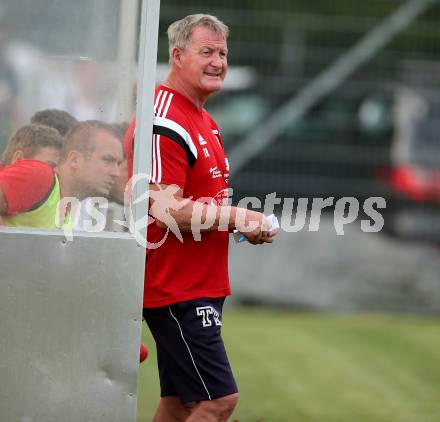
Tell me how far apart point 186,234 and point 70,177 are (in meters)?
0.62

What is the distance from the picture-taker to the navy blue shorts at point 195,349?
17.4ft

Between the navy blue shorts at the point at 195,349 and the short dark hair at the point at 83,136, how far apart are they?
0.83 meters

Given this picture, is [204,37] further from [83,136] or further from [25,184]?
[25,184]

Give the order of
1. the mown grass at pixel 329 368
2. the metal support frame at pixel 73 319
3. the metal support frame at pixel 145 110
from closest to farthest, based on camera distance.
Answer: the metal support frame at pixel 73 319
the metal support frame at pixel 145 110
the mown grass at pixel 329 368

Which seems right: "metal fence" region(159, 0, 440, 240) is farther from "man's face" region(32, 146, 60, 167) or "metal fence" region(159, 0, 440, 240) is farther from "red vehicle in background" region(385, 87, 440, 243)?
"man's face" region(32, 146, 60, 167)

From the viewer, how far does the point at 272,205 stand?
14070 millimetres

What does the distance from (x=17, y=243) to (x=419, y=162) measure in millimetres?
10016

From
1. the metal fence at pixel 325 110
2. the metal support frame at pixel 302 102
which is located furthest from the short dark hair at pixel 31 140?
the metal support frame at pixel 302 102

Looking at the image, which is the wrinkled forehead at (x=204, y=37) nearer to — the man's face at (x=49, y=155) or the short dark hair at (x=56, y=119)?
the short dark hair at (x=56, y=119)

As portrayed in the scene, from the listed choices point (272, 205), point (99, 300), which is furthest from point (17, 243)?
point (272, 205)

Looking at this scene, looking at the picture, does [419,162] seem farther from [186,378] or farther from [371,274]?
[186,378]

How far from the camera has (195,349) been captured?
Answer: 5.30 m

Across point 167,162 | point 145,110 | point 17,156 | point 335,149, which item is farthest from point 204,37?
point 335,149

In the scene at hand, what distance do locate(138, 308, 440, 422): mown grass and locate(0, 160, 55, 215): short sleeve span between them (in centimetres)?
277
